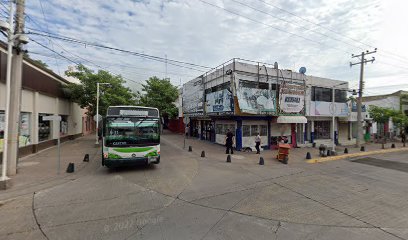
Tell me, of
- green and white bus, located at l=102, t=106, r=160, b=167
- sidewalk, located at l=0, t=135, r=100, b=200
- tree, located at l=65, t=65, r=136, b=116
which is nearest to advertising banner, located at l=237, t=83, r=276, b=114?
green and white bus, located at l=102, t=106, r=160, b=167

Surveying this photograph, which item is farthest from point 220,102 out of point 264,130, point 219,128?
point 264,130

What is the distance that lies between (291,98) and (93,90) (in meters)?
18.4

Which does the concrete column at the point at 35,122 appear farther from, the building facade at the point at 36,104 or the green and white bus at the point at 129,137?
the green and white bus at the point at 129,137

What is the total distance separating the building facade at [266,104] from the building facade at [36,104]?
10.5 m

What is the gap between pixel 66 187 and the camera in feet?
24.5

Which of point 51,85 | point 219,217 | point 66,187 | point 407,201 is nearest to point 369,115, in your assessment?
point 407,201

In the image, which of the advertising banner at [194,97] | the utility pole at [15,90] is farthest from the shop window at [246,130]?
the utility pole at [15,90]

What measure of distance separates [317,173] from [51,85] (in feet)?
67.0

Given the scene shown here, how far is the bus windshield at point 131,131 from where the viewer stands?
29.5 feet

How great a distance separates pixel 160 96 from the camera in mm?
31281

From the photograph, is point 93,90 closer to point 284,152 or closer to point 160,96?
point 160,96

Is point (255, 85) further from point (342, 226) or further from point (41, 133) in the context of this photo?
point (41, 133)

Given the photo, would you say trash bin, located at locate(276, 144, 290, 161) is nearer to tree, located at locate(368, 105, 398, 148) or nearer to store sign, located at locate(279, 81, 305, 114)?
store sign, located at locate(279, 81, 305, 114)

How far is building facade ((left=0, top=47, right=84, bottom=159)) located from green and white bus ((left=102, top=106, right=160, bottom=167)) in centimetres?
375
